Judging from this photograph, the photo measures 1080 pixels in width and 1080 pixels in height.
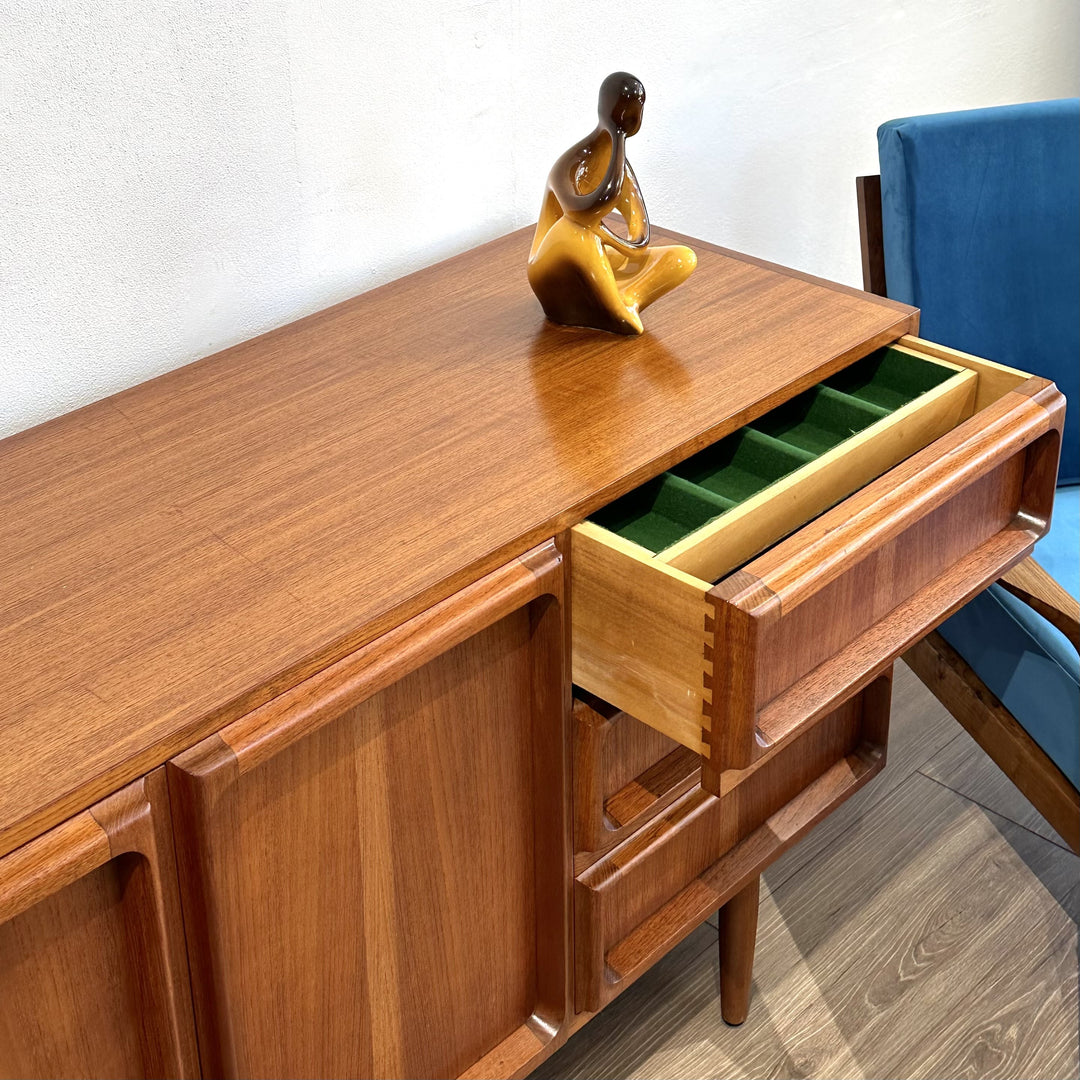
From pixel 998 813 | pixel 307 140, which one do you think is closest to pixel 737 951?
pixel 998 813

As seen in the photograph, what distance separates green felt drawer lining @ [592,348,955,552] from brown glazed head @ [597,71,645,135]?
237mm

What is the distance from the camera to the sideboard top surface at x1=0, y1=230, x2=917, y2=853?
70 cm

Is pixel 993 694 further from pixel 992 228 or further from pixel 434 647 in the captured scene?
pixel 434 647

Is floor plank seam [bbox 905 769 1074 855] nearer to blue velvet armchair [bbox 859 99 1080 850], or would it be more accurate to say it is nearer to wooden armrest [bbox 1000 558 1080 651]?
blue velvet armchair [bbox 859 99 1080 850]

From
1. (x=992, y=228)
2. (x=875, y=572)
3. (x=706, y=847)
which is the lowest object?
(x=706, y=847)

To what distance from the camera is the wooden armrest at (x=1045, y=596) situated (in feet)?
3.68

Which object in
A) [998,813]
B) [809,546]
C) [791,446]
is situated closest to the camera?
[809,546]

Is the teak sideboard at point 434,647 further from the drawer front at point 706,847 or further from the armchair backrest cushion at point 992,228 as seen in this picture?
the armchair backrest cushion at point 992,228

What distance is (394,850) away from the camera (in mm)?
837

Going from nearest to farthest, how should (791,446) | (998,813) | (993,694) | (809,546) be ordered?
(809,546)
(791,446)
(993,694)
(998,813)

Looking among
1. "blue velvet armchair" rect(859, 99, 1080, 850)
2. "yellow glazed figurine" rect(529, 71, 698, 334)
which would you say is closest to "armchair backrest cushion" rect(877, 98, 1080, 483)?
"blue velvet armchair" rect(859, 99, 1080, 850)

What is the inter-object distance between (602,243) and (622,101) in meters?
0.10

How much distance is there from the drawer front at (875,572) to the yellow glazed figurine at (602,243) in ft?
0.85

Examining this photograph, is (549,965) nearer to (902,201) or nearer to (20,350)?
(20,350)
